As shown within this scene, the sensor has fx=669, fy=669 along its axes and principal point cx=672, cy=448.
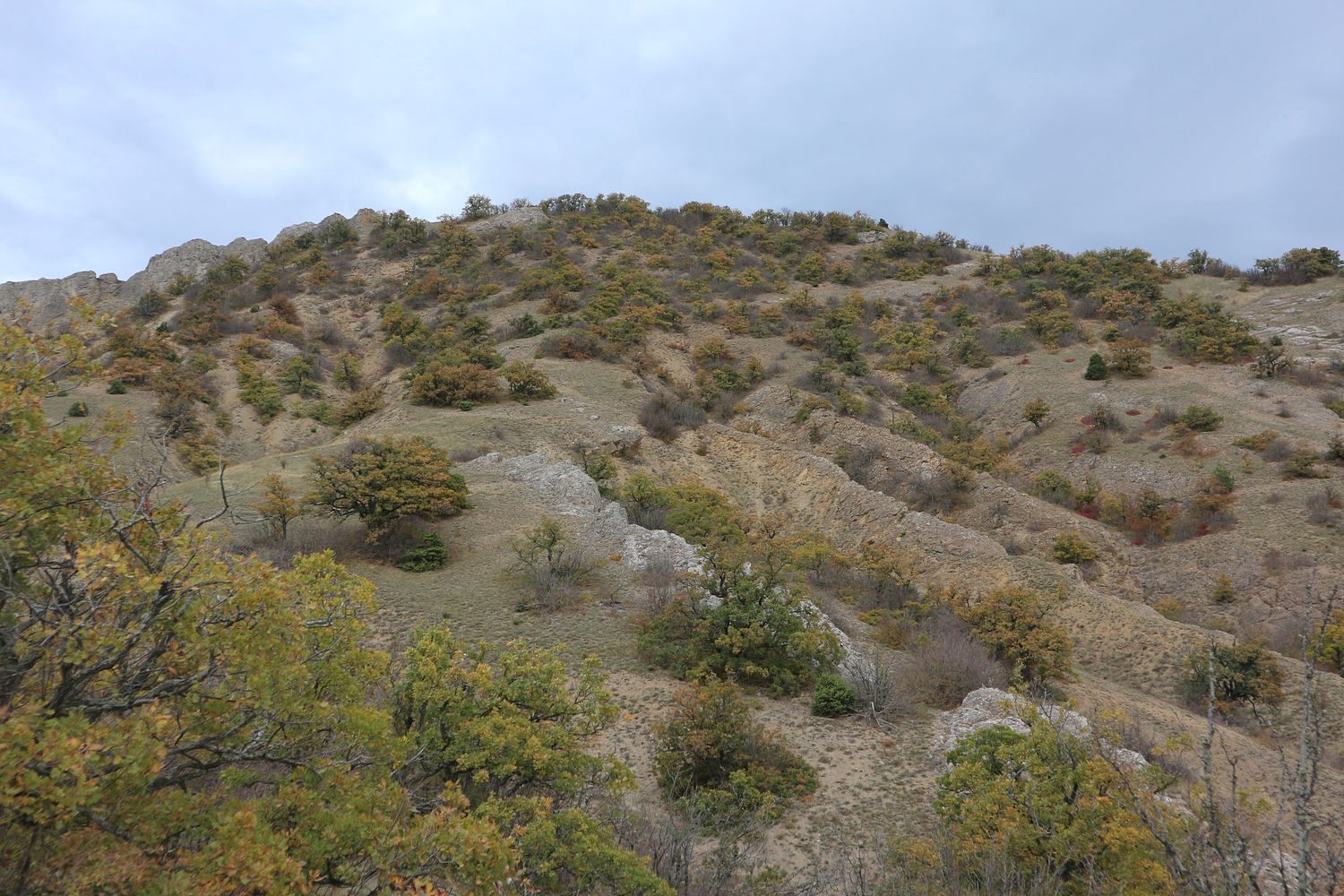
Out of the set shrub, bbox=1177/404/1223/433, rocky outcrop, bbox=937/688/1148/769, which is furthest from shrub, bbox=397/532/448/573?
shrub, bbox=1177/404/1223/433

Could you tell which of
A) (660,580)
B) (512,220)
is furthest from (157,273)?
(660,580)

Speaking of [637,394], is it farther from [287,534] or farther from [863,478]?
[287,534]

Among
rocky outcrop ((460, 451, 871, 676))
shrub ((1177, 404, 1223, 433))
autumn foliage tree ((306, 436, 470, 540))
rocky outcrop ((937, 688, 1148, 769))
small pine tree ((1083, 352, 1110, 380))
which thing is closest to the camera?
rocky outcrop ((937, 688, 1148, 769))


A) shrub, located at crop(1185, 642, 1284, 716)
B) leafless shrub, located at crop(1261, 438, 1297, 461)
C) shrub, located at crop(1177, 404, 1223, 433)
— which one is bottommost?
shrub, located at crop(1185, 642, 1284, 716)

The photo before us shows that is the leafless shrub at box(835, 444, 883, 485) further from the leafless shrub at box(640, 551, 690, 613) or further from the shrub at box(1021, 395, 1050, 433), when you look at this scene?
the leafless shrub at box(640, 551, 690, 613)

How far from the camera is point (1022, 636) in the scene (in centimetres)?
1265

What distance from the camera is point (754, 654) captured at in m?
11.4

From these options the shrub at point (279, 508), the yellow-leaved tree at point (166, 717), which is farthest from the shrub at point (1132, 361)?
the yellow-leaved tree at point (166, 717)

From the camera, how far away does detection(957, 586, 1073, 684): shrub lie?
40.0 ft

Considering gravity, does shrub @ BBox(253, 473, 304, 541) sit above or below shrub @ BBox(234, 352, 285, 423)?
below

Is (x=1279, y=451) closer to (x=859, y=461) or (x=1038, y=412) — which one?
(x=1038, y=412)

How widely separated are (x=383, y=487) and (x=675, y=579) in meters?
7.05

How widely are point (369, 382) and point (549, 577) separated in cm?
2134

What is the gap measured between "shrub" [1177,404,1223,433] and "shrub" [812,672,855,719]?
21.6 metres
